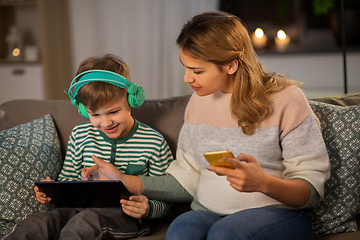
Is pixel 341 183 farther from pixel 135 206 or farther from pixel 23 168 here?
pixel 23 168

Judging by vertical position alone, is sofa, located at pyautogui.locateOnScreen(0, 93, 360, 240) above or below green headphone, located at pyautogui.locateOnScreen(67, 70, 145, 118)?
below

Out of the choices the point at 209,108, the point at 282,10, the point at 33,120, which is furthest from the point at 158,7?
the point at 209,108

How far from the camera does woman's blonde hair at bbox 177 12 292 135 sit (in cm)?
109

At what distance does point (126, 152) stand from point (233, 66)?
0.53 metres

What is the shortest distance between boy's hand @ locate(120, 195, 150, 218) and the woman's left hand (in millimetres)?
401

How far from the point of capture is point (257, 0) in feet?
11.0

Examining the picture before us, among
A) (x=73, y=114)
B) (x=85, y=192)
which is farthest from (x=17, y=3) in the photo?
(x=85, y=192)

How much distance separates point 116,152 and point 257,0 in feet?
8.25

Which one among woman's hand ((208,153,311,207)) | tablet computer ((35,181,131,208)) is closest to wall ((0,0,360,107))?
tablet computer ((35,181,131,208))

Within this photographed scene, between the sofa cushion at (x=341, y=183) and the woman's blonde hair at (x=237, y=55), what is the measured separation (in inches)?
10.7

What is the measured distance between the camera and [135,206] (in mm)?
1208

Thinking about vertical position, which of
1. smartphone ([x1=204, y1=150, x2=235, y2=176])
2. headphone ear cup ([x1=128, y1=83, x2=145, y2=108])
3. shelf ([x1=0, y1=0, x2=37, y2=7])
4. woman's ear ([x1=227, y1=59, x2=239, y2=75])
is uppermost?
shelf ([x1=0, y1=0, x2=37, y2=7])

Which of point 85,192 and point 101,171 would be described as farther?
point 101,171

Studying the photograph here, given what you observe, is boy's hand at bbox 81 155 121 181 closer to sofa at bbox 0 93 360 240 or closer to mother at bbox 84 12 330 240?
mother at bbox 84 12 330 240
